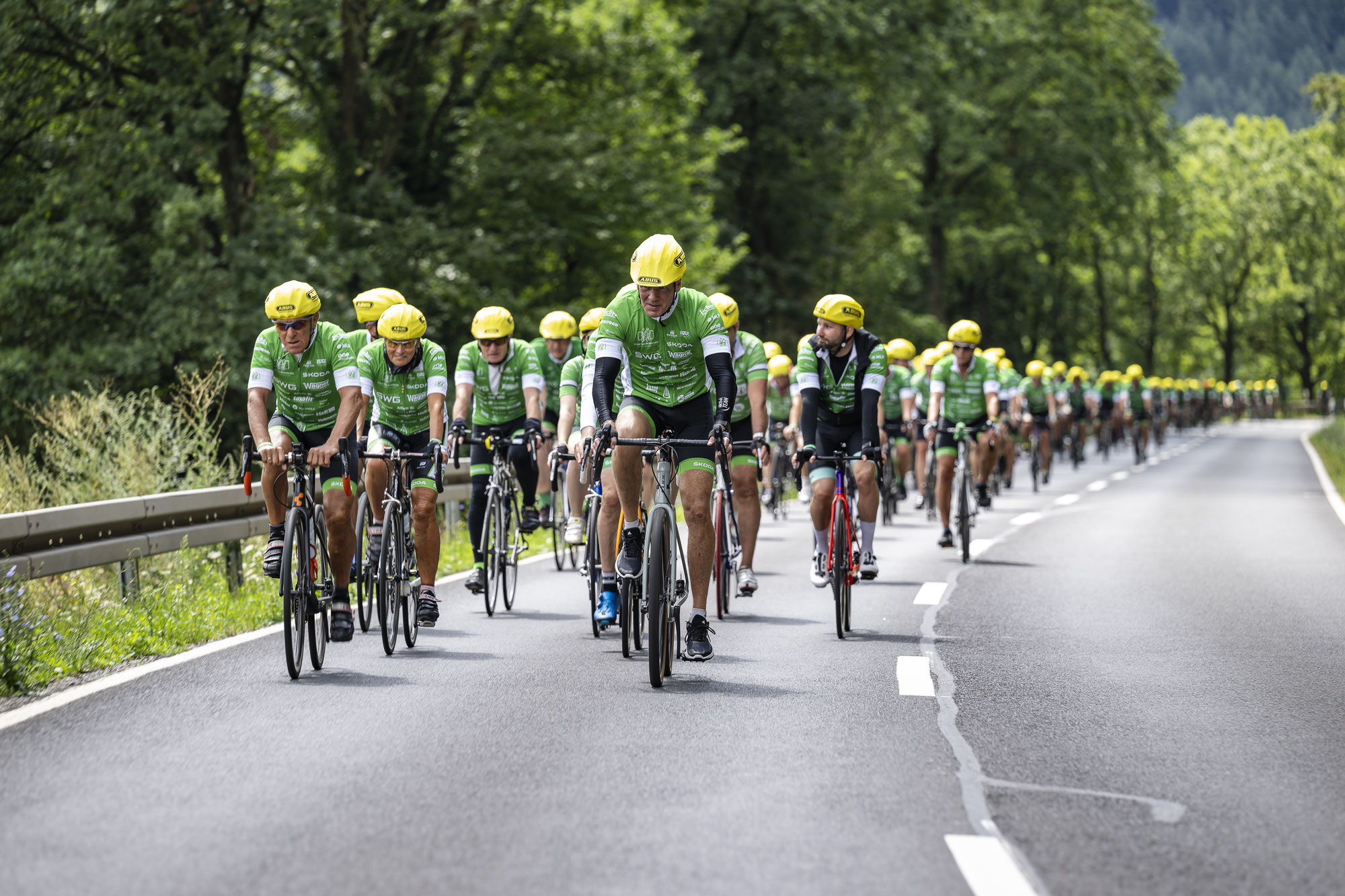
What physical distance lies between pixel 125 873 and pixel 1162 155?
53327 millimetres

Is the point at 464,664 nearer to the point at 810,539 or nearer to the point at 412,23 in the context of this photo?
the point at 810,539

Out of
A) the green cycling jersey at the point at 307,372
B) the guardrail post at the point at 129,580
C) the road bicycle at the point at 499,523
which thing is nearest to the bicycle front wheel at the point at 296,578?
the green cycling jersey at the point at 307,372

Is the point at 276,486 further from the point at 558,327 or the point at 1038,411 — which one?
the point at 1038,411

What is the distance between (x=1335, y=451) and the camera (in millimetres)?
36844

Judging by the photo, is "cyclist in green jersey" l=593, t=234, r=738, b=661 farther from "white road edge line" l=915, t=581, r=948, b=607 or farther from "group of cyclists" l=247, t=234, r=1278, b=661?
"white road edge line" l=915, t=581, r=948, b=607

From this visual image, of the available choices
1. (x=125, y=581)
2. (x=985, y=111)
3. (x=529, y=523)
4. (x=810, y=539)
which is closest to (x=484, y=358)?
(x=529, y=523)

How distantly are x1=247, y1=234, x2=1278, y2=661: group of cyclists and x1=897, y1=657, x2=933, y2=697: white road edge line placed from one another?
1001 mm

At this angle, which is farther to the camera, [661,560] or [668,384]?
[668,384]

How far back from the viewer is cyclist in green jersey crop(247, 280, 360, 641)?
863 cm

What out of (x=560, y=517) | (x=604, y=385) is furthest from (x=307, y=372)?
(x=560, y=517)

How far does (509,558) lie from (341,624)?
299 centimetres

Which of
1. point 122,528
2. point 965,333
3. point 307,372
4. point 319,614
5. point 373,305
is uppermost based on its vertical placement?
point 373,305

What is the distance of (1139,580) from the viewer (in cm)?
1363

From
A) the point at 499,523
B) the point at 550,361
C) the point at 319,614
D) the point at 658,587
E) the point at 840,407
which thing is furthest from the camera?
the point at 550,361
